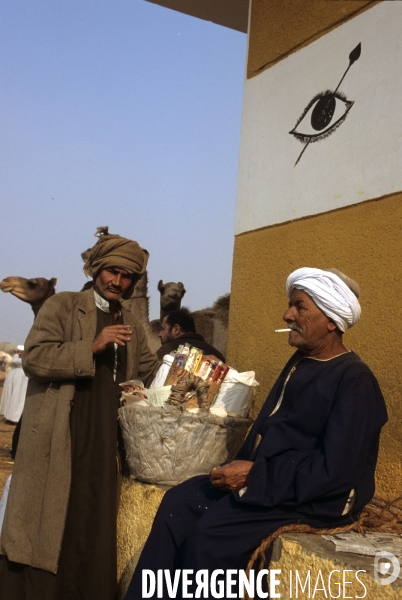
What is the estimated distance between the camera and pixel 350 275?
439 cm

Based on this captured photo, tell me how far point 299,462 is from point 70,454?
4.78 feet

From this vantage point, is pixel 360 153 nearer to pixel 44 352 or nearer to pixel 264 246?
pixel 264 246

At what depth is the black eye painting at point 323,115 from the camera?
183 inches

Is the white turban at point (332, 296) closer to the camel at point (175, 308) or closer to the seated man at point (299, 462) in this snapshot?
the seated man at point (299, 462)

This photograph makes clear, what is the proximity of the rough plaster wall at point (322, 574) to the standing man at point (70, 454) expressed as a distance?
1361 millimetres

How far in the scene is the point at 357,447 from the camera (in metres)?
2.92

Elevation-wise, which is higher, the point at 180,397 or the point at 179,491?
the point at 180,397

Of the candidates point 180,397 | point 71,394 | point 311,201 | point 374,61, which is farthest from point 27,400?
point 374,61

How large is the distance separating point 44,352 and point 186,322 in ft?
10.6

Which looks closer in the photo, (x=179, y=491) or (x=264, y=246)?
(x=179, y=491)

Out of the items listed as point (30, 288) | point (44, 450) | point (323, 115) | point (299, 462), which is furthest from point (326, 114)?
point (30, 288)

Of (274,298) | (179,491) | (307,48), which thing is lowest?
(179,491)

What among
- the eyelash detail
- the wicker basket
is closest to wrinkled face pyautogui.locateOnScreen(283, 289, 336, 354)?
the wicker basket

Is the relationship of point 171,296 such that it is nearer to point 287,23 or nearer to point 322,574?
point 287,23
